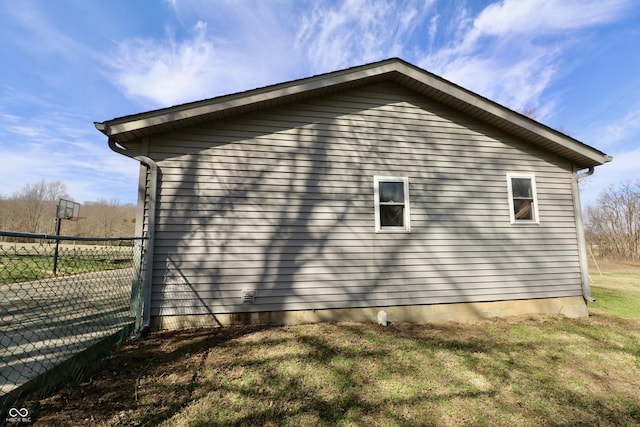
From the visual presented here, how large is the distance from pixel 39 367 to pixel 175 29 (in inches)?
359

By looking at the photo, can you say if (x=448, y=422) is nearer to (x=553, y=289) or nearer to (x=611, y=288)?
(x=553, y=289)

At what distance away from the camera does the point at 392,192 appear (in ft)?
17.9

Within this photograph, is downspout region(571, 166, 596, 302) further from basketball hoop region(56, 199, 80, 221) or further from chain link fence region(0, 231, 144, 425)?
basketball hoop region(56, 199, 80, 221)

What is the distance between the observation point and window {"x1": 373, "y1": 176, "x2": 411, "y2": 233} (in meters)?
5.32

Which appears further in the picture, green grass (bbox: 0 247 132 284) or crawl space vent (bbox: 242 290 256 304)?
crawl space vent (bbox: 242 290 256 304)

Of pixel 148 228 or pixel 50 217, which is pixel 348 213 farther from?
pixel 50 217

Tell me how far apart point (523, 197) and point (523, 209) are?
26 centimetres

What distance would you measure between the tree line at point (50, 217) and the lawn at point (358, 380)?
30948 millimetres

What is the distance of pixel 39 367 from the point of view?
2.71 metres

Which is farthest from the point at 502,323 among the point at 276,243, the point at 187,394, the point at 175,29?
the point at 175,29

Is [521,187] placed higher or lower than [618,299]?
higher

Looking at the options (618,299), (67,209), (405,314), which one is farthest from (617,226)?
(67,209)

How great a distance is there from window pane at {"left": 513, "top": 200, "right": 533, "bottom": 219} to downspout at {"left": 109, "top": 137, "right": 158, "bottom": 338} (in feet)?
23.7

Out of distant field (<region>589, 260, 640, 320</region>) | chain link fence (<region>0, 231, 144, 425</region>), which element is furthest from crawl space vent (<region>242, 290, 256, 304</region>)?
distant field (<region>589, 260, 640, 320</region>)
